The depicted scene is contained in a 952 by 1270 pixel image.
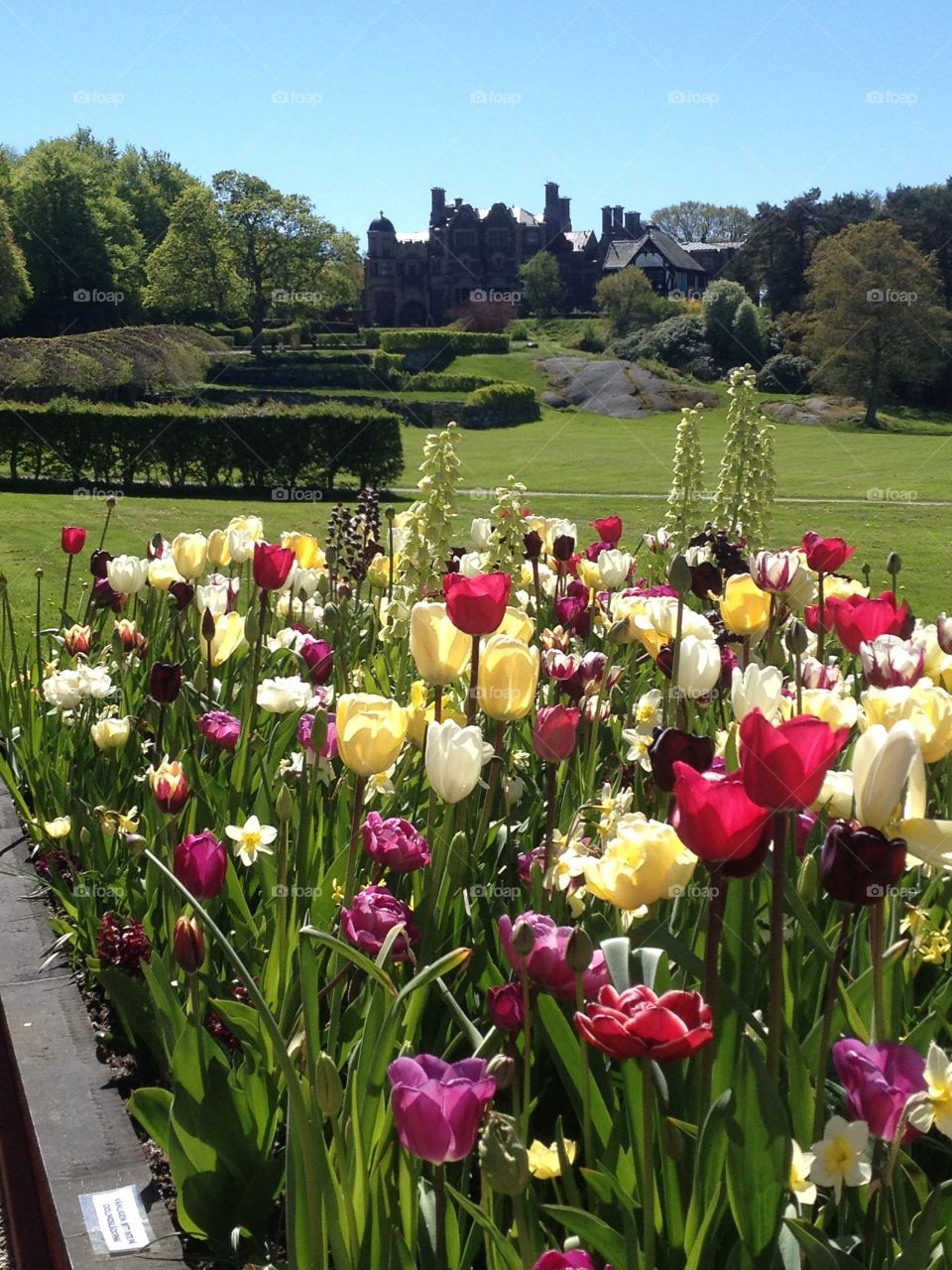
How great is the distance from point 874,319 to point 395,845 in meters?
40.3

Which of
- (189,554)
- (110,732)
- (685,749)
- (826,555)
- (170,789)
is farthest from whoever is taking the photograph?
(189,554)

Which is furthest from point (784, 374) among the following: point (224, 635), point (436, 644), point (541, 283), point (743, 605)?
point (436, 644)

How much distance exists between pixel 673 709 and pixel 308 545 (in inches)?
70.5

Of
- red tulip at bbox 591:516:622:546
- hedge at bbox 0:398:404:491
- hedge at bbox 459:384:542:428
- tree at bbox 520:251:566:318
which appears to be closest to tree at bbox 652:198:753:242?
tree at bbox 520:251:566:318

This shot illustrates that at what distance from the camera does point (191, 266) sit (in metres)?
53.2

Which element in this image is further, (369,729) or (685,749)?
(369,729)

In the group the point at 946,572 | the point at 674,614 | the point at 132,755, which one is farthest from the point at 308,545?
the point at 946,572

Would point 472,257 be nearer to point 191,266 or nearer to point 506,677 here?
point 191,266

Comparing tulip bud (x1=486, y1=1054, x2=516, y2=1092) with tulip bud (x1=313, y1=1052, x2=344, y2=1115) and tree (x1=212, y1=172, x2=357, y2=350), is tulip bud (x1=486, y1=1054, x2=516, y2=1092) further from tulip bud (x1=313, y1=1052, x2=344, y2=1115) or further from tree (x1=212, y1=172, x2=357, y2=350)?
tree (x1=212, y1=172, x2=357, y2=350)

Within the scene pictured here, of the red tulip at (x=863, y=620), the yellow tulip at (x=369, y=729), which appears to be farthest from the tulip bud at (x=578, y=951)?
the red tulip at (x=863, y=620)

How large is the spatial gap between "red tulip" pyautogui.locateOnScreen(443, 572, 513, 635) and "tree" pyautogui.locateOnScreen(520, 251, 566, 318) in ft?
227

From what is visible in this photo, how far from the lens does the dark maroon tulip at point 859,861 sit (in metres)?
1.32

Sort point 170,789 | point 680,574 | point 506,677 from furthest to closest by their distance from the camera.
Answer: point 680,574 < point 170,789 < point 506,677

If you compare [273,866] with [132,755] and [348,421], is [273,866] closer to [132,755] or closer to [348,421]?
[132,755]
